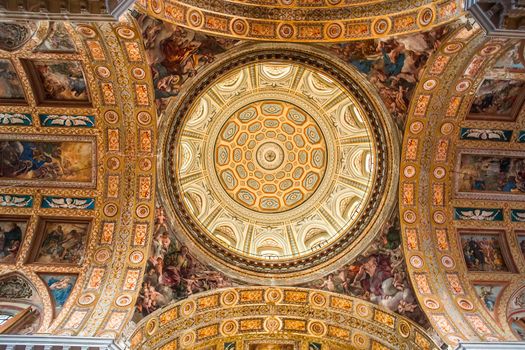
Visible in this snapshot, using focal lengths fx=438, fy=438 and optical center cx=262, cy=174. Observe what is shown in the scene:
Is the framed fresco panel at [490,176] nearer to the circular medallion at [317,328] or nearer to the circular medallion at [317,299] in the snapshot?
the circular medallion at [317,299]

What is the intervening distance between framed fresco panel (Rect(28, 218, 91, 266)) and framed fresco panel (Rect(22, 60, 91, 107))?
4.08 metres

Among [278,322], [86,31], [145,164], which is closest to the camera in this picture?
[86,31]

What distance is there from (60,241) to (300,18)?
1082 cm

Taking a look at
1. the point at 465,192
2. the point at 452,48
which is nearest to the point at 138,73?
the point at 452,48

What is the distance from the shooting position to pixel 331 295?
15.6 m

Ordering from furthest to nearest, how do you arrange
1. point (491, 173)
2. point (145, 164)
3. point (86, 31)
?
point (491, 173) < point (145, 164) < point (86, 31)

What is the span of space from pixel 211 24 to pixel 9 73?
6.38m

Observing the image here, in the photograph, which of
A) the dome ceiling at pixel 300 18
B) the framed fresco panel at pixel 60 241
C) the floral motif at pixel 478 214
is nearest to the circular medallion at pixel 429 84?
the dome ceiling at pixel 300 18

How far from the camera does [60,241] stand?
49.0 feet

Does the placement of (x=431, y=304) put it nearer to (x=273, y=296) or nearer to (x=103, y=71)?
(x=273, y=296)

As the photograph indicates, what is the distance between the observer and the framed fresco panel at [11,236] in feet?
47.0

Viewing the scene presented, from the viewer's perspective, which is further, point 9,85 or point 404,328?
point 404,328

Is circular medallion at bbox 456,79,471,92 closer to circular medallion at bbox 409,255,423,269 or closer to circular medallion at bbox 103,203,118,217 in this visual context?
circular medallion at bbox 409,255,423,269

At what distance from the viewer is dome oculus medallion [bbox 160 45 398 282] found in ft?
52.6
